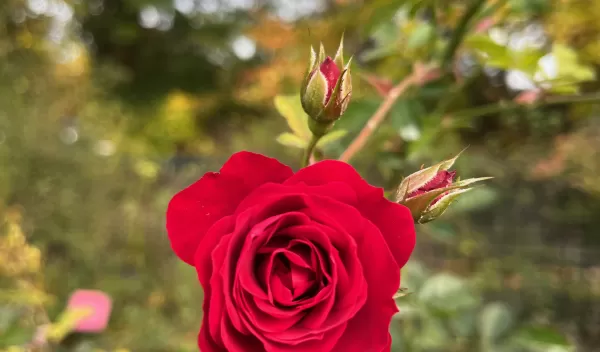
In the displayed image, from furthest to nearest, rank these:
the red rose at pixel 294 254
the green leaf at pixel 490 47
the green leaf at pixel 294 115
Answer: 1. the green leaf at pixel 490 47
2. the green leaf at pixel 294 115
3. the red rose at pixel 294 254

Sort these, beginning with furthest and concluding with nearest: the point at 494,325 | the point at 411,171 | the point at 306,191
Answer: the point at 494,325 < the point at 411,171 < the point at 306,191

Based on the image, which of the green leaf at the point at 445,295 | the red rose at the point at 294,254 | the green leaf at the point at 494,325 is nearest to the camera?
the red rose at the point at 294,254

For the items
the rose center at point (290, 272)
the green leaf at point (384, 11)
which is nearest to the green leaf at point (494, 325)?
the green leaf at point (384, 11)

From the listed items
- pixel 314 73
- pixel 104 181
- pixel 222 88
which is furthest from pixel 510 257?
pixel 222 88

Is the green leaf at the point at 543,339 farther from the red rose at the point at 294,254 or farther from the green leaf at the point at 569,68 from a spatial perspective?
the red rose at the point at 294,254

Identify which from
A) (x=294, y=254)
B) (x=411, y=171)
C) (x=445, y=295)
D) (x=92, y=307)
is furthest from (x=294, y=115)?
(x=92, y=307)

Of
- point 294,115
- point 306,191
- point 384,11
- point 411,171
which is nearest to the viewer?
point 306,191

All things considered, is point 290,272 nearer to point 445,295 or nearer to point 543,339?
point 445,295
